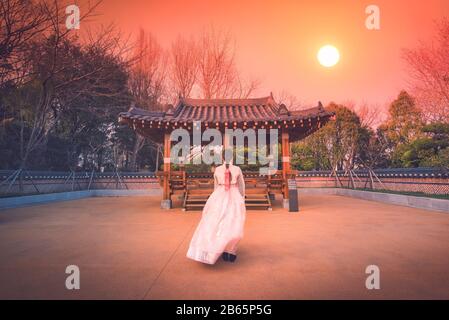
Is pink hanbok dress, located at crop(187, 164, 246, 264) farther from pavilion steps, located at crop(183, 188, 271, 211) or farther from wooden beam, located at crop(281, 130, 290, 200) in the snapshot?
wooden beam, located at crop(281, 130, 290, 200)

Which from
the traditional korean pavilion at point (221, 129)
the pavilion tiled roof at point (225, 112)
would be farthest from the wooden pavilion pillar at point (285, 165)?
the pavilion tiled roof at point (225, 112)

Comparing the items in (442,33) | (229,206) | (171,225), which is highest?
(442,33)

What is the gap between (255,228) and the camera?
5.73 m

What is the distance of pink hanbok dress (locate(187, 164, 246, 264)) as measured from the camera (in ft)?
10.2

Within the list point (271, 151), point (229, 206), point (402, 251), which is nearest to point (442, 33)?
point (271, 151)

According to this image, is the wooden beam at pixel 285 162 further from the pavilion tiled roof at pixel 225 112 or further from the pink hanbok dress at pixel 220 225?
the pink hanbok dress at pixel 220 225

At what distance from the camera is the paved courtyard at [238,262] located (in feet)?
8.29

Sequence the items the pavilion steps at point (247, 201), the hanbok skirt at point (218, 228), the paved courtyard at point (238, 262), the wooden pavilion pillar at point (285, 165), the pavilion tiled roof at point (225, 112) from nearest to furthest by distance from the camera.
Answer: the paved courtyard at point (238, 262) → the hanbok skirt at point (218, 228) → the pavilion tiled roof at point (225, 112) → the pavilion steps at point (247, 201) → the wooden pavilion pillar at point (285, 165)

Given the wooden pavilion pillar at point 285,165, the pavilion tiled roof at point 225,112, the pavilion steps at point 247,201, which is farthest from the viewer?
the wooden pavilion pillar at point 285,165

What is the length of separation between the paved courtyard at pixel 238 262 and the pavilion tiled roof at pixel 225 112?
416cm

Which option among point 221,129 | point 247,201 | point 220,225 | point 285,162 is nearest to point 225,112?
point 221,129
